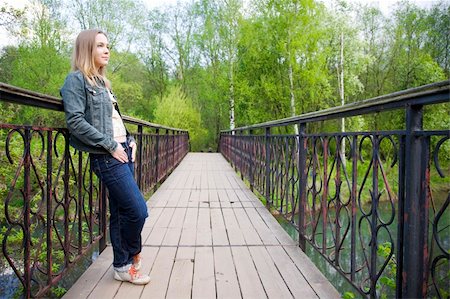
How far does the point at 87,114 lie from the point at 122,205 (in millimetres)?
492

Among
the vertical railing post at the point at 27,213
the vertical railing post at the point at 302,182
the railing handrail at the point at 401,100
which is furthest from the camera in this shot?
the vertical railing post at the point at 302,182

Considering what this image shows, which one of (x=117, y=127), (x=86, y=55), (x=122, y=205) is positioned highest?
(x=86, y=55)

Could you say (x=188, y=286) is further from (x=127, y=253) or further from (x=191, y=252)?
(x=191, y=252)

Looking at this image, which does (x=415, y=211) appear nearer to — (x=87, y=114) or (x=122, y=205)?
(x=122, y=205)

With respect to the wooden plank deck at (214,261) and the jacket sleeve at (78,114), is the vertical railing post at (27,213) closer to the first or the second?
the jacket sleeve at (78,114)

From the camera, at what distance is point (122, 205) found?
1.89 metres

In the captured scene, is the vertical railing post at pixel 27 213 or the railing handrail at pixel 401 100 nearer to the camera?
the railing handrail at pixel 401 100

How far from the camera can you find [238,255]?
2.54m

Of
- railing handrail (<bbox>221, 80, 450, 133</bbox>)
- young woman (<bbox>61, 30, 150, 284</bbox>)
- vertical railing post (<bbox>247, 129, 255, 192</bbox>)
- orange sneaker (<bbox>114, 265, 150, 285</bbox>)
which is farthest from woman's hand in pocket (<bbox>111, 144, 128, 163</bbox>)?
vertical railing post (<bbox>247, 129, 255, 192</bbox>)

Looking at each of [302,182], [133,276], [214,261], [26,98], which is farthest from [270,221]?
[26,98]

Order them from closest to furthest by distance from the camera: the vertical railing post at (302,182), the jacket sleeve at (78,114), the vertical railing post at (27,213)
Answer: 1. the vertical railing post at (27,213)
2. the jacket sleeve at (78,114)
3. the vertical railing post at (302,182)

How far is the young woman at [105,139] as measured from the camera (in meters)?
1.73

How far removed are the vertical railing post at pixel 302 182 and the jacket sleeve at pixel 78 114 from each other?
1.52 m

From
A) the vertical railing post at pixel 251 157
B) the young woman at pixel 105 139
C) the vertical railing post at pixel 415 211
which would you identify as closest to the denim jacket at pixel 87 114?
the young woman at pixel 105 139
